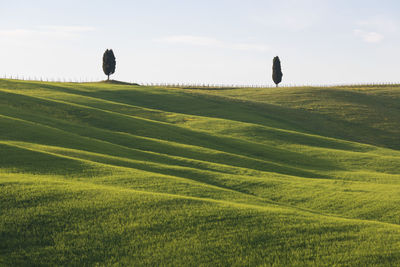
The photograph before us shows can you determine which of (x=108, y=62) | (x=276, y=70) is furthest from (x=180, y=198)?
(x=108, y=62)

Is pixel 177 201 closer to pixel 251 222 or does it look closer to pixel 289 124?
pixel 251 222

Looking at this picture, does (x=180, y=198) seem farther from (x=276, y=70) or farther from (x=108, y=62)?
(x=108, y=62)

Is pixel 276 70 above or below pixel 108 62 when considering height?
below

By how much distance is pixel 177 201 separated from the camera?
15.8 metres

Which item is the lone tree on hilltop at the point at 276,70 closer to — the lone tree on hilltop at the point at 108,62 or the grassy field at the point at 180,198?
the lone tree on hilltop at the point at 108,62

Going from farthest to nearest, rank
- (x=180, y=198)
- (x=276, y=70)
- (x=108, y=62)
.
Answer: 1. (x=108, y=62)
2. (x=276, y=70)
3. (x=180, y=198)

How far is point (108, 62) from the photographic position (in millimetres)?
108875

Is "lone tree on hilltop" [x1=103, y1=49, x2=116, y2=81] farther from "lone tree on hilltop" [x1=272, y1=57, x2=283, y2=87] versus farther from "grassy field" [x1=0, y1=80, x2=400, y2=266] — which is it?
"grassy field" [x1=0, y1=80, x2=400, y2=266]

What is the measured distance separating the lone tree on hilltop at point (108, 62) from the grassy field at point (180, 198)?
64.4m

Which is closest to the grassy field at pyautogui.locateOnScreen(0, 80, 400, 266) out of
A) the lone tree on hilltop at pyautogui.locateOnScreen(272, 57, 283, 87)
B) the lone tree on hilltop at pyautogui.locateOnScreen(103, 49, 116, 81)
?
the lone tree on hilltop at pyautogui.locateOnScreen(272, 57, 283, 87)

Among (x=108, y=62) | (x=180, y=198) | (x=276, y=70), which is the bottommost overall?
(x=180, y=198)

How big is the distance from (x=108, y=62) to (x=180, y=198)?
97718mm

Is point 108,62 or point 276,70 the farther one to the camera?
point 108,62

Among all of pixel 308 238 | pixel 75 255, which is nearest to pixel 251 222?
pixel 308 238
